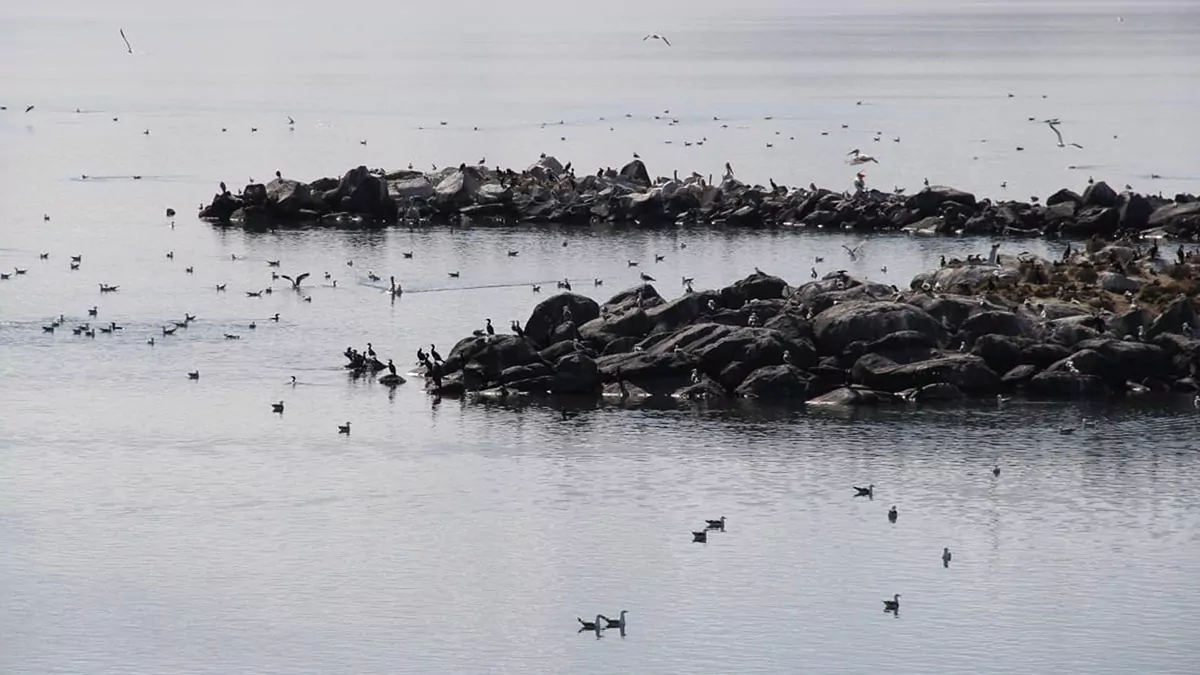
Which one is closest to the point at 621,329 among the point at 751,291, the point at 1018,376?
the point at 751,291

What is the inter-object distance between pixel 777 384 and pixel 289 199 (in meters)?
51.9

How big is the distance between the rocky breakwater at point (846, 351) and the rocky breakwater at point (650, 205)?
3079 cm

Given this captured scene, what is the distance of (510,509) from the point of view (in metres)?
53.9

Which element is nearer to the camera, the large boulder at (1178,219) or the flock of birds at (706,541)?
the flock of birds at (706,541)

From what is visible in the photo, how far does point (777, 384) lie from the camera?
6322cm

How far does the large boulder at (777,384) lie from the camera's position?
6325 cm

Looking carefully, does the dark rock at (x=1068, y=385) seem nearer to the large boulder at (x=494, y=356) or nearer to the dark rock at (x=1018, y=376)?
the dark rock at (x=1018, y=376)

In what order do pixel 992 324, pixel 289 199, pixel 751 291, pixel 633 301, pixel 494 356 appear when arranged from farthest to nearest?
1. pixel 289 199
2. pixel 633 301
3. pixel 751 291
4. pixel 494 356
5. pixel 992 324

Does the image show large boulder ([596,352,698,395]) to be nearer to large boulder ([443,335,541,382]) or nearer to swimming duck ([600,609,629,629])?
large boulder ([443,335,541,382])

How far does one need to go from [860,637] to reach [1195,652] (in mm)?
7042

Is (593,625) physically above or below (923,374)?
below

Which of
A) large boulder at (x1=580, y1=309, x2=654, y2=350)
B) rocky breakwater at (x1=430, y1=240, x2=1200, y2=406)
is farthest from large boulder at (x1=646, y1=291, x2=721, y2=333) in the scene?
large boulder at (x1=580, y1=309, x2=654, y2=350)

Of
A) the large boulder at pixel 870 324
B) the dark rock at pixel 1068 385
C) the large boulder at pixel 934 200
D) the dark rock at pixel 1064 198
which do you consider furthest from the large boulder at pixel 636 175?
the dark rock at pixel 1068 385

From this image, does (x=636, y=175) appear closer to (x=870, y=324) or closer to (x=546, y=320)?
(x=546, y=320)
